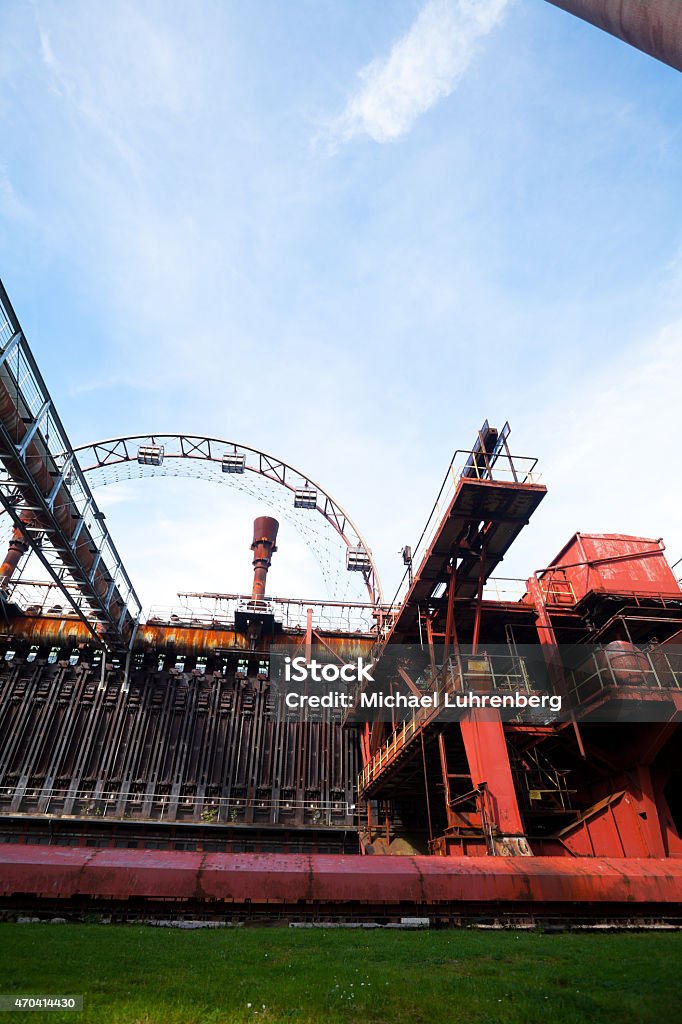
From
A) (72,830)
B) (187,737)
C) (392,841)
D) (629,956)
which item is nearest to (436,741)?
(392,841)

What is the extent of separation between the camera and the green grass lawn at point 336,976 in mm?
4234

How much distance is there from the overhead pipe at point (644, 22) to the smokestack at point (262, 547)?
103 ft

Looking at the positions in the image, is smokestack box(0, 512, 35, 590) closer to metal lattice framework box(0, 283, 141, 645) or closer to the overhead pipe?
metal lattice framework box(0, 283, 141, 645)

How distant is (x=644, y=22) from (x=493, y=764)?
13.9m

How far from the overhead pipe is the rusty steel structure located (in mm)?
9332

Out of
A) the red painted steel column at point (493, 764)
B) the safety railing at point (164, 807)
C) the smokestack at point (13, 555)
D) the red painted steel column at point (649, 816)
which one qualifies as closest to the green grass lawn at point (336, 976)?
the red painted steel column at point (493, 764)

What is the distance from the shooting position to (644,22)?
4.88 meters

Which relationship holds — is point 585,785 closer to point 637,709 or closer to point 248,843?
point 637,709

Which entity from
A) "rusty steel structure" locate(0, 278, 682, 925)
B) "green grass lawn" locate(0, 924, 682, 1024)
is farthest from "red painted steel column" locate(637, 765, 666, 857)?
"green grass lawn" locate(0, 924, 682, 1024)

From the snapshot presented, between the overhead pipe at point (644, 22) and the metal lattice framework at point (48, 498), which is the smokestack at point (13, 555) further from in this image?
the overhead pipe at point (644, 22)

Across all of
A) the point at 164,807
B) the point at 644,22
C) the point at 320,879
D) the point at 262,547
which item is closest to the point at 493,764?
the point at 320,879

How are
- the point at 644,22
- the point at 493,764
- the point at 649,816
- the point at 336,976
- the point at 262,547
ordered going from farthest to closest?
the point at 262,547 < the point at 649,816 < the point at 493,764 < the point at 336,976 < the point at 644,22

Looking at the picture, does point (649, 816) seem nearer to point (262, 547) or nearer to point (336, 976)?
point (336, 976)

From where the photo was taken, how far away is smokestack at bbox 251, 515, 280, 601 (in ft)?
114
